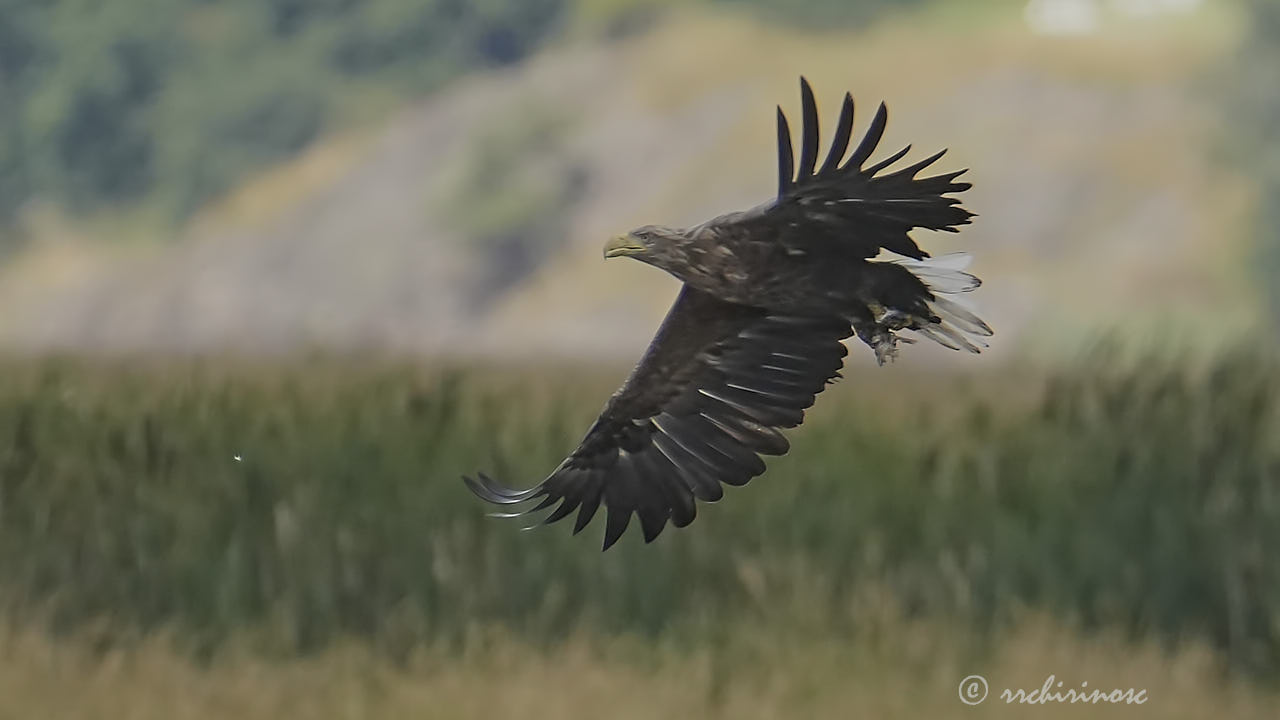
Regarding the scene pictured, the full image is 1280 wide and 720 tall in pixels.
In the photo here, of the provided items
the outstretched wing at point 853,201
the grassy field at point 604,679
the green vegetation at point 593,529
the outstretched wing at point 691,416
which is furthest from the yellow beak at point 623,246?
the green vegetation at point 593,529

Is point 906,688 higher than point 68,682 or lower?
higher

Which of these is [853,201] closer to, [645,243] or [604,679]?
[645,243]

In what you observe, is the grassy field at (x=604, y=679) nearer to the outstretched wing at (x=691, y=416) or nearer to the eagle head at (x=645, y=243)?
the outstretched wing at (x=691, y=416)

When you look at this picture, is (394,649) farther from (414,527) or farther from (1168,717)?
(1168,717)

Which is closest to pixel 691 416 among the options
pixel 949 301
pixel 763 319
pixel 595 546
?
pixel 763 319

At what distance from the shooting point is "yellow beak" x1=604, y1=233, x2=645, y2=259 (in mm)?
5324

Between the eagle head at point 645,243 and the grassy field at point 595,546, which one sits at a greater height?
the eagle head at point 645,243

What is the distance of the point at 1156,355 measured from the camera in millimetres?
10344

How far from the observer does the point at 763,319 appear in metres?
6.05

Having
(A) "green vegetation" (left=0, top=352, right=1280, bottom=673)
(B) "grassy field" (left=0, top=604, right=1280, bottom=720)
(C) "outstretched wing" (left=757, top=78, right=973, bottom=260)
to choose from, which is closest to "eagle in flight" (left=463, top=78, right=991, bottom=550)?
(C) "outstretched wing" (left=757, top=78, right=973, bottom=260)

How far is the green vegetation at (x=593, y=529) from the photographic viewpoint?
30.4ft

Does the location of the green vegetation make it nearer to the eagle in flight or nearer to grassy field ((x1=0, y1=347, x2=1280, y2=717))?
grassy field ((x1=0, y1=347, x2=1280, y2=717))

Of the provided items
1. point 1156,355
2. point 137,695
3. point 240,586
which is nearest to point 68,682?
point 137,695

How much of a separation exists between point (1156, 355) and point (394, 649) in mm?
4428
